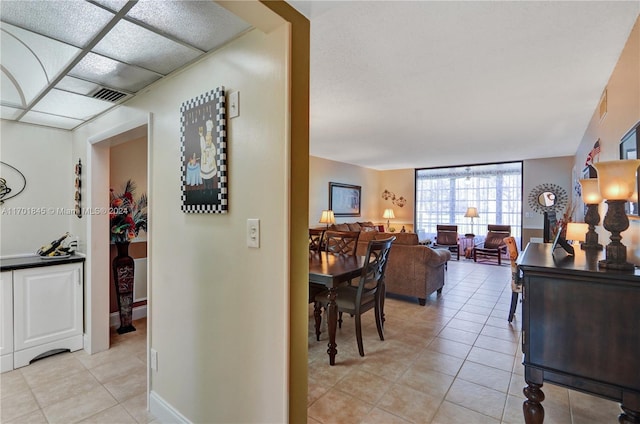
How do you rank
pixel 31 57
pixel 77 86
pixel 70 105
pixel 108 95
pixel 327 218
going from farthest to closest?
pixel 327 218
pixel 70 105
pixel 108 95
pixel 77 86
pixel 31 57

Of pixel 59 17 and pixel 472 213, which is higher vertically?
pixel 59 17

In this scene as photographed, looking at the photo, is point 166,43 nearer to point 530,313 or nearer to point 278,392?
point 278,392

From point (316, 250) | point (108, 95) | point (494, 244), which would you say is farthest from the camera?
point (494, 244)

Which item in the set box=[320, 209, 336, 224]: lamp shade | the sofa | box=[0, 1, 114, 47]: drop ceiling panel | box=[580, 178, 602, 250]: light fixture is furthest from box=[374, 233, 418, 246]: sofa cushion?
box=[0, 1, 114, 47]: drop ceiling panel

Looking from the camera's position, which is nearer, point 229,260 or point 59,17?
point 59,17

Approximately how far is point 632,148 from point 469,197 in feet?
24.3

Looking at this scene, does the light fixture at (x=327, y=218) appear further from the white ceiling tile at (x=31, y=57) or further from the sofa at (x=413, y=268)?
the white ceiling tile at (x=31, y=57)

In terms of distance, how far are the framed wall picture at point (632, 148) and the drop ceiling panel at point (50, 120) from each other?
427cm

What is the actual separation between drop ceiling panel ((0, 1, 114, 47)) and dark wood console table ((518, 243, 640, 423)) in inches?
93.2

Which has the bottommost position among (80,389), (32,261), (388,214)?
(80,389)

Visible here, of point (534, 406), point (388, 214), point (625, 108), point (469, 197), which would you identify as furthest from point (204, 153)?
point (469, 197)

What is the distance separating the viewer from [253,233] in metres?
1.40

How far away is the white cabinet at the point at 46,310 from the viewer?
252 cm

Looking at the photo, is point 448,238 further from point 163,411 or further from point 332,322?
point 163,411
